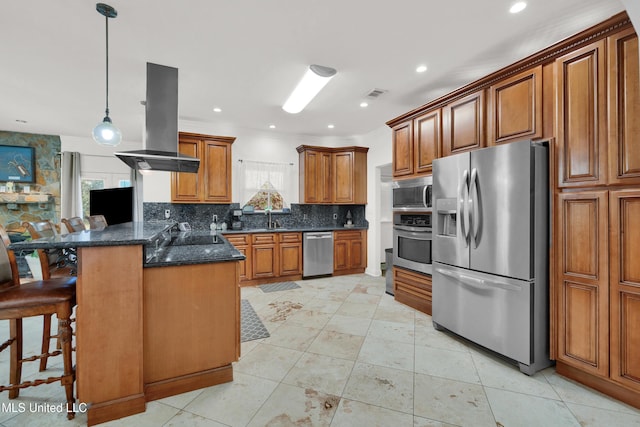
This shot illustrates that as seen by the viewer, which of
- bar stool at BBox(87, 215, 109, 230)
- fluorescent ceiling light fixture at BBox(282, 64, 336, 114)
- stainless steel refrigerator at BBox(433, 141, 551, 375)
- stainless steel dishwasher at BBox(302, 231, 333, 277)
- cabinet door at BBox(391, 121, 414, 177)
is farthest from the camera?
stainless steel dishwasher at BBox(302, 231, 333, 277)

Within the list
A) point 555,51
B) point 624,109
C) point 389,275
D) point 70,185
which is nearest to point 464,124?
point 555,51

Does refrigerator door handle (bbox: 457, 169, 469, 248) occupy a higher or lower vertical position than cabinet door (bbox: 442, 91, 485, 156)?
lower

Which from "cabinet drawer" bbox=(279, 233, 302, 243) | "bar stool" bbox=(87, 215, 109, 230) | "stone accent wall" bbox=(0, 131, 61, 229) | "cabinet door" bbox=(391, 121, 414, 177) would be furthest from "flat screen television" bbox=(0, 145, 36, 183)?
"cabinet door" bbox=(391, 121, 414, 177)

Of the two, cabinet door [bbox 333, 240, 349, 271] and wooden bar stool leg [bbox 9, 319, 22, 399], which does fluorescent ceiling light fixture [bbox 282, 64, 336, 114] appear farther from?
wooden bar stool leg [bbox 9, 319, 22, 399]

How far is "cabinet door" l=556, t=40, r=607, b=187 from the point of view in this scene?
5.98ft

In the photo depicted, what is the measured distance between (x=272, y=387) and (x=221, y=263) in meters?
0.95

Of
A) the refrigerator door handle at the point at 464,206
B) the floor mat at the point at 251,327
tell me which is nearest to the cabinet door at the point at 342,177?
the floor mat at the point at 251,327

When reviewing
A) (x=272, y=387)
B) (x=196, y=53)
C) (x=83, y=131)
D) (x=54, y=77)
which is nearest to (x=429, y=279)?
(x=272, y=387)

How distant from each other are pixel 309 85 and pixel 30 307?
2924 mm

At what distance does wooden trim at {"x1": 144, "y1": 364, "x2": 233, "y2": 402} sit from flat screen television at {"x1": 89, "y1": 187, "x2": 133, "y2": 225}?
4.43m

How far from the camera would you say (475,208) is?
2379mm

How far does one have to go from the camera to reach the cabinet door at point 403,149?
135 inches

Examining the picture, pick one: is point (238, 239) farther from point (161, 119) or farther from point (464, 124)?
point (464, 124)

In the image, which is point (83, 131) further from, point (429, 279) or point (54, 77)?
point (429, 279)
